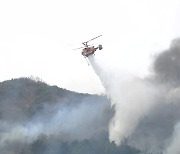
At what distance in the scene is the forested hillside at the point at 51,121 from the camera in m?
127

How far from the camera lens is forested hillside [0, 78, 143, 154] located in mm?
127062

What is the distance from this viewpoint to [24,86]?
19650 centimetres

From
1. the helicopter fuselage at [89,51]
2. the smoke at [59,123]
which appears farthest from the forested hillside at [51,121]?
the helicopter fuselage at [89,51]

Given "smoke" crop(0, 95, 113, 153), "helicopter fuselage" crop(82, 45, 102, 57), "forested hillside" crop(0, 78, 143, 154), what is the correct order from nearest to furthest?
"helicopter fuselage" crop(82, 45, 102, 57) < "forested hillside" crop(0, 78, 143, 154) < "smoke" crop(0, 95, 113, 153)

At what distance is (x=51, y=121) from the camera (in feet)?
504

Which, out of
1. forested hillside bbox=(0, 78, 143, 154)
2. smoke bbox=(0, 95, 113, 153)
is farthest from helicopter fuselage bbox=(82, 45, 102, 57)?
smoke bbox=(0, 95, 113, 153)

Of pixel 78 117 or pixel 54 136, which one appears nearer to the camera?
pixel 54 136

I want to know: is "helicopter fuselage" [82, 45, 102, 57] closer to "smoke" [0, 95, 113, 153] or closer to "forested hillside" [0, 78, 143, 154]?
"forested hillside" [0, 78, 143, 154]

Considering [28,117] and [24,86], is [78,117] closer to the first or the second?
[28,117]

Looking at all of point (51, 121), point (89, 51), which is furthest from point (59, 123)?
point (89, 51)

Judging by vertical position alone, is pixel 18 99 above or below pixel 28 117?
above

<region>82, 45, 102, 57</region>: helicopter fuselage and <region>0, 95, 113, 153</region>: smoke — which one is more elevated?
<region>0, 95, 113, 153</region>: smoke

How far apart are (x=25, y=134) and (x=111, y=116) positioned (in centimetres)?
2959

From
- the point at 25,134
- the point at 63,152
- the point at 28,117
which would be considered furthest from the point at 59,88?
the point at 63,152
